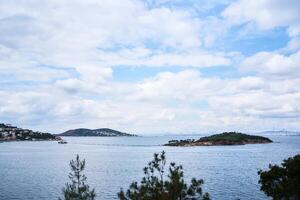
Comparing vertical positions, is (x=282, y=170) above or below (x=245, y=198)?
above

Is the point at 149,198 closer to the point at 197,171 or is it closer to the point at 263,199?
the point at 263,199

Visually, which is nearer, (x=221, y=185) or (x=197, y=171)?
(x=221, y=185)

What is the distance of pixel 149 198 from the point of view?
4122 cm

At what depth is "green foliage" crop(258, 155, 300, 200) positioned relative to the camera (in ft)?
173

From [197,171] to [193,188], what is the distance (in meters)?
111

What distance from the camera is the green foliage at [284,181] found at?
5275 cm

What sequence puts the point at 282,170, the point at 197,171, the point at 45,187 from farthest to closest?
the point at 197,171 → the point at 45,187 → the point at 282,170

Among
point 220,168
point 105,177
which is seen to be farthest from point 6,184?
point 220,168

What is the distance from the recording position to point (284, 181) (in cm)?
5512

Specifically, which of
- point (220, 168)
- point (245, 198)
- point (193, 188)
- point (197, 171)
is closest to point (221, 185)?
point (245, 198)

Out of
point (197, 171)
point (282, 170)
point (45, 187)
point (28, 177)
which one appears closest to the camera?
point (282, 170)

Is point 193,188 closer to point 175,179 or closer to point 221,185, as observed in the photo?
point 175,179

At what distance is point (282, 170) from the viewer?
57.2 m

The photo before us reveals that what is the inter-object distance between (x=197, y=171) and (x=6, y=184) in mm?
65335
